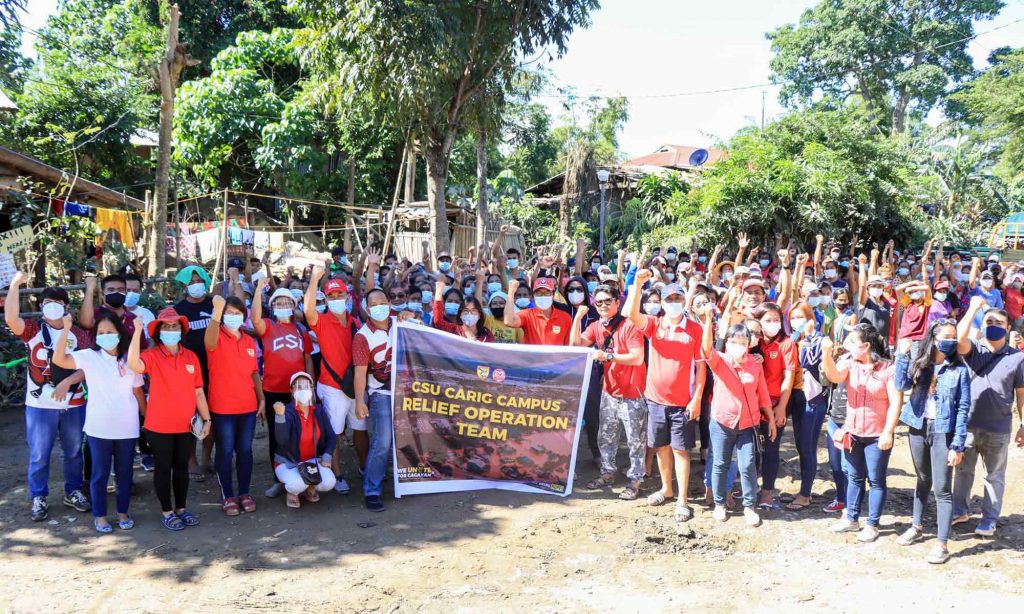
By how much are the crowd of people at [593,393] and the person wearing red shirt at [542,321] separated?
15 millimetres

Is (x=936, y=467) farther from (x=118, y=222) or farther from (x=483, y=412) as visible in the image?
(x=118, y=222)

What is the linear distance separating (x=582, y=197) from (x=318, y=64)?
1283cm

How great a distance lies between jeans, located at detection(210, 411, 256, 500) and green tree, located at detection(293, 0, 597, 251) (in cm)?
851

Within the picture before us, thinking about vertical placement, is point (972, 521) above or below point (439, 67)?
below

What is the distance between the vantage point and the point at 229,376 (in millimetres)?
5438

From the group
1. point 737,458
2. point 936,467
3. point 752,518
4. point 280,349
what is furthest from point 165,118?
point 936,467

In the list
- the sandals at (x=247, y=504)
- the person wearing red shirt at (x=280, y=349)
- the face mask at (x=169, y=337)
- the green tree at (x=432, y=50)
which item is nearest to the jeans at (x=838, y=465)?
the person wearing red shirt at (x=280, y=349)

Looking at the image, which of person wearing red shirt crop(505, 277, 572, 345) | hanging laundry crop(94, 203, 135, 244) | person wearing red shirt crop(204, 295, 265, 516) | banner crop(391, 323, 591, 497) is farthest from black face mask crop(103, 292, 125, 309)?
hanging laundry crop(94, 203, 135, 244)

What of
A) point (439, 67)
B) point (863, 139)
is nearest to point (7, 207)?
point (439, 67)

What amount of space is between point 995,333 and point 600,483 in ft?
10.5

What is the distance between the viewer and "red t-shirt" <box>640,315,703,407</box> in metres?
5.70

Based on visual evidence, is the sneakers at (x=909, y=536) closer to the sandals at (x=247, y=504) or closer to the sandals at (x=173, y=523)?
the sandals at (x=247, y=504)

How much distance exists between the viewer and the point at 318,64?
1386 centimetres

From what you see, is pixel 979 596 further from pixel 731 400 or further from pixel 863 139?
pixel 863 139
